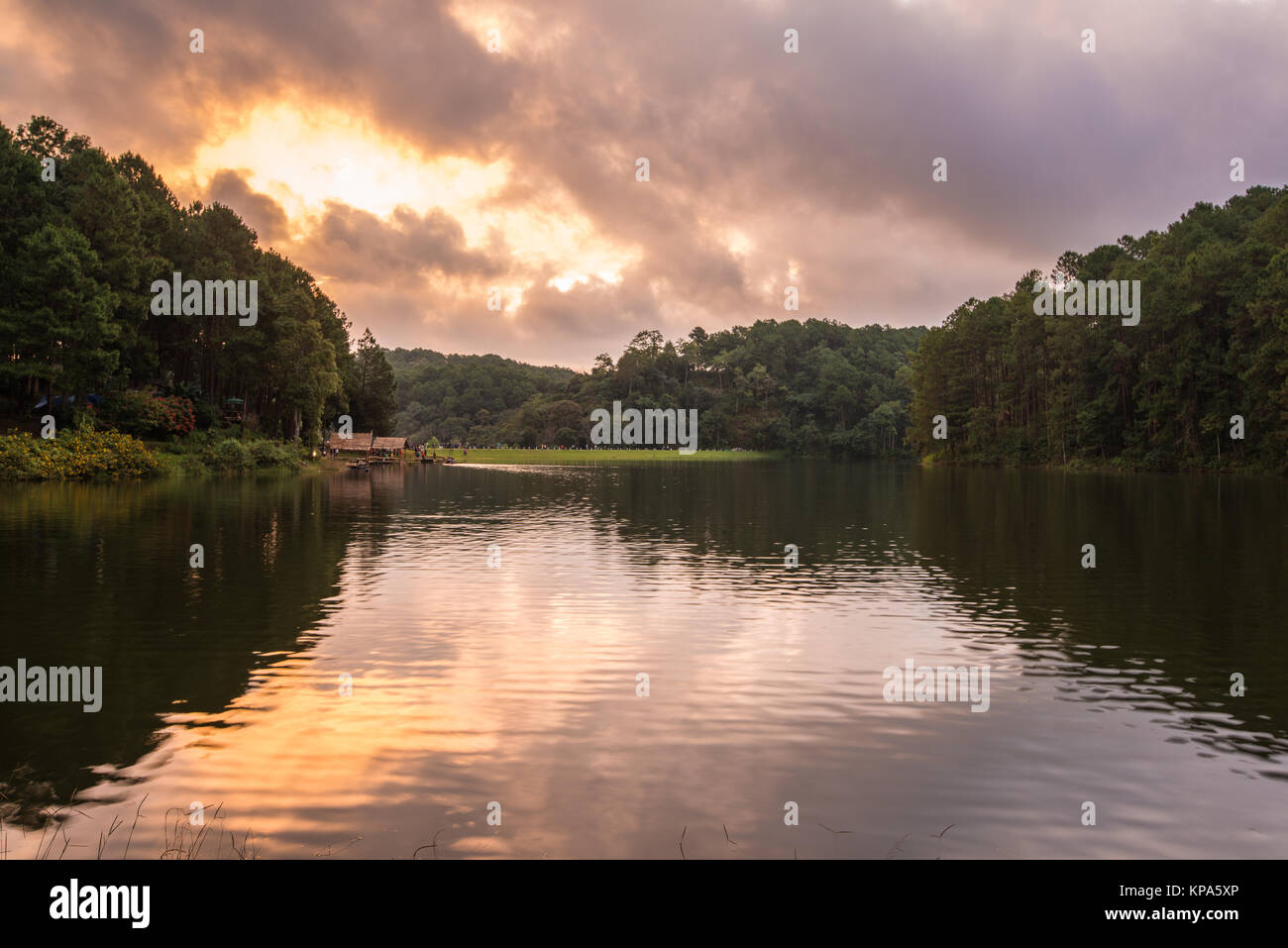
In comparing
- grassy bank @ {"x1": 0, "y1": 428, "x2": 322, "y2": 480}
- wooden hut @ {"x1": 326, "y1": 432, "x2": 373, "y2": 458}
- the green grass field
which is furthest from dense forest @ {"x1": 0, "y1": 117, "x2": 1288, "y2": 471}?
the green grass field

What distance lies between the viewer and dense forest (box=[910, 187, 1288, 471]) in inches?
2980

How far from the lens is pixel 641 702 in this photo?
456 inches

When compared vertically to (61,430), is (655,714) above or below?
below

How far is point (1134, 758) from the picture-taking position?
31.0ft

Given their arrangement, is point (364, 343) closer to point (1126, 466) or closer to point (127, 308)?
point (127, 308)

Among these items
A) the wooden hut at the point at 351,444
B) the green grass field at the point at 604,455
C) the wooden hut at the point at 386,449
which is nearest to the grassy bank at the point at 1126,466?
the green grass field at the point at 604,455

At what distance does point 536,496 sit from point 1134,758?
45.5 m

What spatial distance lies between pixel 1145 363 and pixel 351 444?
89.0 metres

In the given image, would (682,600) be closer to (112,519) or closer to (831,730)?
(831,730)

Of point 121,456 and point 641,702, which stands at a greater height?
point 121,456

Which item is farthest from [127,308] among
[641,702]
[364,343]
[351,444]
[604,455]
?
[604,455]

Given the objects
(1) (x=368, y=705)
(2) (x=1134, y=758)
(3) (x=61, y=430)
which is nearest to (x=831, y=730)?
(2) (x=1134, y=758)

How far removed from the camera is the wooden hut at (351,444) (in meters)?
112

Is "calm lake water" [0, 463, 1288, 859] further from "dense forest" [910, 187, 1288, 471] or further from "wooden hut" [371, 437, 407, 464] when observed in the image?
"wooden hut" [371, 437, 407, 464]
